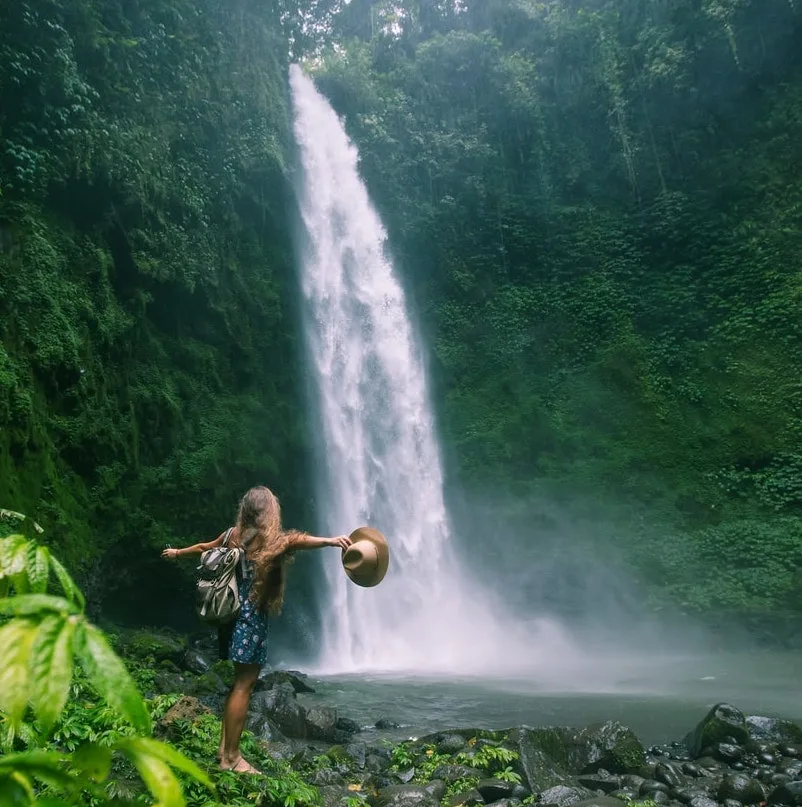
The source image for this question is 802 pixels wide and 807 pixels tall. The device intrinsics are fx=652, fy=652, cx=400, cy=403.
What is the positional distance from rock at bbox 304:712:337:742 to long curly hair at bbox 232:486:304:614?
2308mm

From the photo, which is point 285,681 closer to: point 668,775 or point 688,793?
point 668,775

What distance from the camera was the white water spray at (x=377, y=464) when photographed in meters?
12.2

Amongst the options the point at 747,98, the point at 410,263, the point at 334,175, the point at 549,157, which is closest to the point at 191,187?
the point at 334,175

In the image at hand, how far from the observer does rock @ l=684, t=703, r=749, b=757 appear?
476 centimetres

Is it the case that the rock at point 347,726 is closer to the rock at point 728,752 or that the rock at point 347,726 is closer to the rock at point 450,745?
the rock at point 450,745

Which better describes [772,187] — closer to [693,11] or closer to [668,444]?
[693,11]

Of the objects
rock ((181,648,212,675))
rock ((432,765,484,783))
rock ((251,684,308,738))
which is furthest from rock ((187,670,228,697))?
rock ((432,765,484,783))

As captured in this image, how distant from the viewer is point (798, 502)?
1330cm

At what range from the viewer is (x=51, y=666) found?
2.11 feet

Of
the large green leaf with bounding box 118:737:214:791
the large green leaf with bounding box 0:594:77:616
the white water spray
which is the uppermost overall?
the white water spray

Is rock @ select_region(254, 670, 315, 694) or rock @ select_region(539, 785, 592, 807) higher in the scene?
rock @ select_region(254, 670, 315, 694)

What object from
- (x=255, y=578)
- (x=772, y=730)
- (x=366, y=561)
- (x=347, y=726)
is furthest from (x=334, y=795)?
(x=772, y=730)

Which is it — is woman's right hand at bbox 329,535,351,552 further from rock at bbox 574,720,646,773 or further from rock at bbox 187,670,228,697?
rock at bbox 187,670,228,697

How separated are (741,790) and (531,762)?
1203 millimetres
